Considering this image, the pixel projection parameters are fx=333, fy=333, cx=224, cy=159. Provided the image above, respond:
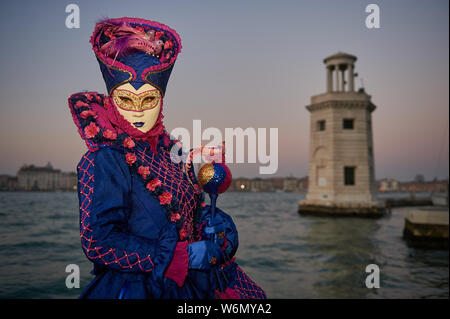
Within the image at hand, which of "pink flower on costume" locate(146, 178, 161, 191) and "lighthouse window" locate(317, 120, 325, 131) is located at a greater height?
"lighthouse window" locate(317, 120, 325, 131)

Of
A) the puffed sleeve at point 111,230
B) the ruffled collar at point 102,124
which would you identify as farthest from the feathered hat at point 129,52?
the puffed sleeve at point 111,230

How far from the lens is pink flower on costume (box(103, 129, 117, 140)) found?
68.8 inches

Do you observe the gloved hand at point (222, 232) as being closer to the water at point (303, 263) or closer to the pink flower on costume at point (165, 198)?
the pink flower on costume at point (165, 198)

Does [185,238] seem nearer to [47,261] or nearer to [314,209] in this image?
[47,261]

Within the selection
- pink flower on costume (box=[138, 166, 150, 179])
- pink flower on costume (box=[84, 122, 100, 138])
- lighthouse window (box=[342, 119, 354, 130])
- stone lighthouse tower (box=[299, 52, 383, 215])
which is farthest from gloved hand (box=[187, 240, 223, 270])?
lighthouse window (box=[342, 119, 354, 130])

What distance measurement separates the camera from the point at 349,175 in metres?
32.3

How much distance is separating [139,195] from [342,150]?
32.3m

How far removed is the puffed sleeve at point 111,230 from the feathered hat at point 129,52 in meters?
0.48

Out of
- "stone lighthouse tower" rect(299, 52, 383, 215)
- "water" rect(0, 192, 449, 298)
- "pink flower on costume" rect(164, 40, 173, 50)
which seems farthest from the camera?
"stone lighthouse tower" rect(299, 52, 383, 215)

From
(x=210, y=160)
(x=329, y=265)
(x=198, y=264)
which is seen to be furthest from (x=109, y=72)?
(x=329, y=265)

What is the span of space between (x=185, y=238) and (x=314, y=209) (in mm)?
33525

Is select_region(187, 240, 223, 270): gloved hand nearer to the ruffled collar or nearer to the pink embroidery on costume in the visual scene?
the pink embroidery on costume

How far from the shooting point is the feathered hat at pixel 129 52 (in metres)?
1.76
